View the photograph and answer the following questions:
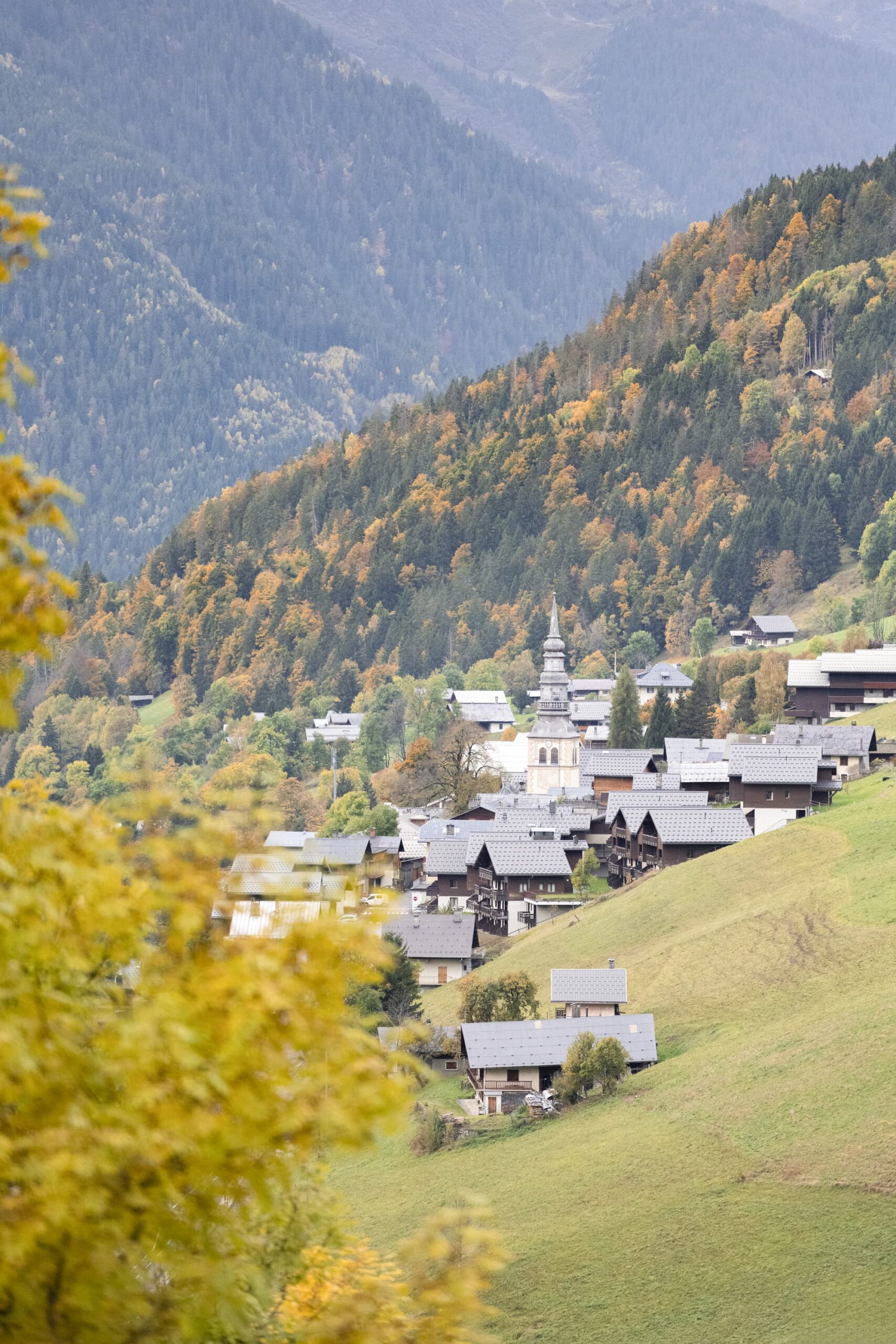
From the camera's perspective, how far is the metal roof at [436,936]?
235 feet

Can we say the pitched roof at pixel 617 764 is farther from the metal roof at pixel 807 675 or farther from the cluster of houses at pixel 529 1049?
the cluster of houses at pixel 529 1049

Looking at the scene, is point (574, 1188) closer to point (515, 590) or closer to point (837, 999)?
point (837, 999)

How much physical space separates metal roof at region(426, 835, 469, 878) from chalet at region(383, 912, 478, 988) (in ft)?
41.6

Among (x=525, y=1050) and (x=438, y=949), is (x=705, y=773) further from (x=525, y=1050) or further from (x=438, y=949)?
(x=525, y=1050)

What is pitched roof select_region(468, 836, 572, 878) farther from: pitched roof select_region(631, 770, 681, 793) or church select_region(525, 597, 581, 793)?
church select_region(525, 597, 581, 793)

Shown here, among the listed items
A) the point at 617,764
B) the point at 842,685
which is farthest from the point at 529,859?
the point at 842,685

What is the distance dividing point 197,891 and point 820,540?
517 ft

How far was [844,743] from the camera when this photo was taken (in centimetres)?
8488

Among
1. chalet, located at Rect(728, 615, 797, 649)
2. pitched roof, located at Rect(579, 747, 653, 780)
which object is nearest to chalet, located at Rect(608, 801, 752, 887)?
pitched roof, located at Rect(579, 747, 653, 780)

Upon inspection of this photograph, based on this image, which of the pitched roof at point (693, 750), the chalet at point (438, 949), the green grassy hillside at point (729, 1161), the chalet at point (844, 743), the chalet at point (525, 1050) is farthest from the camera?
the pitched roof at point (693, 750)

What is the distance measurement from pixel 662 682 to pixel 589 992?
294 ft

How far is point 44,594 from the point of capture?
895 cm

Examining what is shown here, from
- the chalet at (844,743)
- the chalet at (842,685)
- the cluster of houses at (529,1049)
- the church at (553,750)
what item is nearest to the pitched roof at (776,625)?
the chalet at (842,685)

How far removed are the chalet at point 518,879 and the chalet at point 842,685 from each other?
31.0 meters
